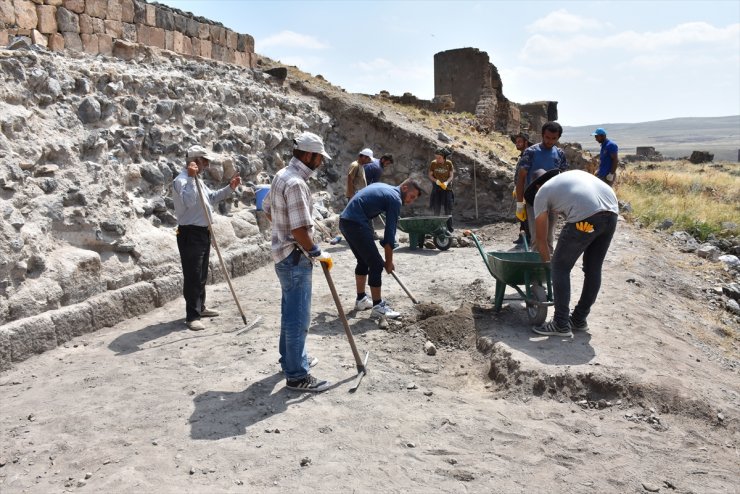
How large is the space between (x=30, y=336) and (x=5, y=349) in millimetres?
249

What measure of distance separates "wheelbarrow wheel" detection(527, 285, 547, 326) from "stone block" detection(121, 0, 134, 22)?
7.29 meters

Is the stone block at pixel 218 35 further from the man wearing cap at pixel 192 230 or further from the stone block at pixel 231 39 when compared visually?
the man wearing cap at pixel 192 230

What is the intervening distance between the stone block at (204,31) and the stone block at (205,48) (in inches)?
2.9

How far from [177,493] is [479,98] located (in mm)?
18941

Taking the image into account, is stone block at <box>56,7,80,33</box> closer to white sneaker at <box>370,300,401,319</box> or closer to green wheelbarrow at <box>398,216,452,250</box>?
green wheelbarrow at <box>398,216,452,250</box>

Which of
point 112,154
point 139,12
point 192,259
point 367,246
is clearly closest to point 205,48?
point 139,12

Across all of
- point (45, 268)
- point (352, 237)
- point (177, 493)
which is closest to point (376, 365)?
point (352, 237)

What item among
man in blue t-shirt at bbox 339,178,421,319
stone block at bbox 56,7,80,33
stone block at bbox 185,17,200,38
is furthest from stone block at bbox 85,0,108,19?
man in blue t-shirt at bbox 339,178,421,319

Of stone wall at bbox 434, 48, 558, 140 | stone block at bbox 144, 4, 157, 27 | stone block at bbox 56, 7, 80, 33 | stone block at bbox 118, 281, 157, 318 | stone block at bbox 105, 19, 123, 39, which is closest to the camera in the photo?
stone block at bbox 118, 281, 157, 318

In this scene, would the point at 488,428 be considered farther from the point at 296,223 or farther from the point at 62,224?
the point at 62,224

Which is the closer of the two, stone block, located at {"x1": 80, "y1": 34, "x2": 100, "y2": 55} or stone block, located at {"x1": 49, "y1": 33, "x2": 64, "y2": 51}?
stone block, located at {"x1": 49, "y1": 33, "x2": 64, "y2": 51}

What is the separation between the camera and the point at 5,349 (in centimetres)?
474

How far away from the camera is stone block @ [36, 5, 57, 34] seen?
24.9 ft

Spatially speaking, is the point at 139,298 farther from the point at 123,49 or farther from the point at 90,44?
the point at 123,49
